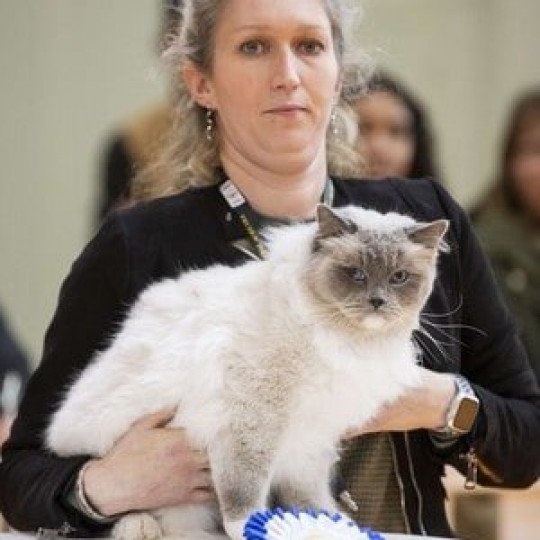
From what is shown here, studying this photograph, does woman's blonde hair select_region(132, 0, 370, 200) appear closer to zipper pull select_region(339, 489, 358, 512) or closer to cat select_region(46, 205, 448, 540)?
cat select_region(46, 205, 448, 540)

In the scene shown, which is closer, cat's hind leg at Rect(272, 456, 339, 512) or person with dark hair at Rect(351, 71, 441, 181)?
cat's hind leg at Rect(272, 456, 339, 512)

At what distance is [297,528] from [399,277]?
325mm

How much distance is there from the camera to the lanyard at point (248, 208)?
1.90m

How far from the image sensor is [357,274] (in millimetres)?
1685

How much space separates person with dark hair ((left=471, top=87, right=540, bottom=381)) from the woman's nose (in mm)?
1706

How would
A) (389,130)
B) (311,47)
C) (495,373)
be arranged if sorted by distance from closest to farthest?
1. (311,47)
2. (495,373)
3. (389,130)

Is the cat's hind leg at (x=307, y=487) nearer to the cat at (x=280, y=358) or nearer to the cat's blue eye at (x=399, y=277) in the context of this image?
the cat at (x=280, y=358)

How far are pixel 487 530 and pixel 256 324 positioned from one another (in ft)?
6.84

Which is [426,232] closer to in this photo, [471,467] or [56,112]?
[471,467]

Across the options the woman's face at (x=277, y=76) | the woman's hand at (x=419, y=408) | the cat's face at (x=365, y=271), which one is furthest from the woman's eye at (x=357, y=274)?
the woman's face at (x=277, y=76)

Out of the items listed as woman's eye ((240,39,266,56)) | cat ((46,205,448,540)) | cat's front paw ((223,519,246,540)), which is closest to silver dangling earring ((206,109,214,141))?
woman's eye ((240,39,266,56))

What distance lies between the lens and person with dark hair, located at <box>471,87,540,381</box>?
3484mm

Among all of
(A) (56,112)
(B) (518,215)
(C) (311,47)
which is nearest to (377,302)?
(C) (311,47)

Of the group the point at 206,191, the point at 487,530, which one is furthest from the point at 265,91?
the point at 487,530
